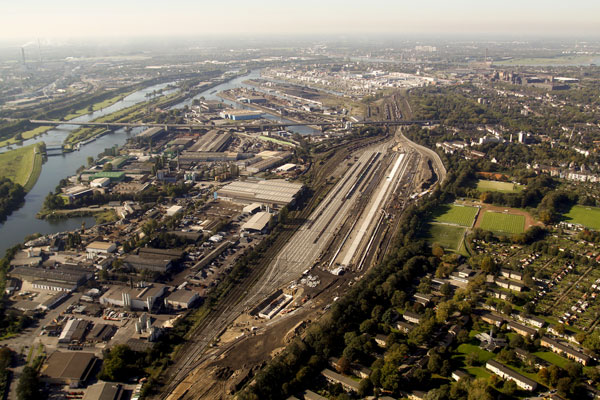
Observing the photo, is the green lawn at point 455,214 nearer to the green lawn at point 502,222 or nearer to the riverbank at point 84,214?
the green lawn at point 502,222

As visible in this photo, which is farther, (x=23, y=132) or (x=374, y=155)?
(x=23, y=132)

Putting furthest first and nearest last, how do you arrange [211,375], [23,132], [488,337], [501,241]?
[23,132], [501,241], [488,337], [211,375]

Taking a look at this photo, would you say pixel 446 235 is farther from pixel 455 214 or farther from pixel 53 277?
pixel 53 277

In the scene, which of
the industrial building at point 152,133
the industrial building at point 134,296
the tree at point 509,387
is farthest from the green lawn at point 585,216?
the industrial building at point 152,133

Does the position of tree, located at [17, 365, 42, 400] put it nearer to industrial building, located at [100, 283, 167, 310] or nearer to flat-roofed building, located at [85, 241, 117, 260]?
industrial building, located at [100, 283, 167, 310]

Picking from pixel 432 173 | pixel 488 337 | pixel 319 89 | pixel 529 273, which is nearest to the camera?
pixel 488 337

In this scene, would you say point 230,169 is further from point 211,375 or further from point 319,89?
point 319,89

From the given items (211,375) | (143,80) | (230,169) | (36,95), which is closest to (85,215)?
(230,169)
